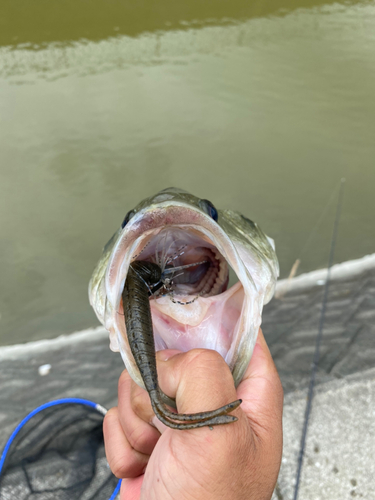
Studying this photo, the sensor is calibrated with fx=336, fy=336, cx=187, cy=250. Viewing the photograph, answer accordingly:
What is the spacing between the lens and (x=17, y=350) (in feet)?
9.30

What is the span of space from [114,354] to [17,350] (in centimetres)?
87

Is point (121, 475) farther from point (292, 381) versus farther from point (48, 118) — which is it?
point (48, 118)

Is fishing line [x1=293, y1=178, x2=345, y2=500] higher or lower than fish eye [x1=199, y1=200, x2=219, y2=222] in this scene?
lower

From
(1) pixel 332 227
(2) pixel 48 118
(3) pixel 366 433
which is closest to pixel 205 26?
(2) pixel 48 118

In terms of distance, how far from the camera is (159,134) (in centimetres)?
442

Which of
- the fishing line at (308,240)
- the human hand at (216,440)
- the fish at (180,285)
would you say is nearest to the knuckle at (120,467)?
the human hand at (216,440)

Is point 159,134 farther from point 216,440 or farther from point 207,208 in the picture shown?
point 216,440

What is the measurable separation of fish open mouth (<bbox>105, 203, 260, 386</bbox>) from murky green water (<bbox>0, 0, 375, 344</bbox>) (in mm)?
1983

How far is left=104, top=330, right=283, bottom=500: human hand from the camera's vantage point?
2.83ft

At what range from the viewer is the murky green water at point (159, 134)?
11.2ft

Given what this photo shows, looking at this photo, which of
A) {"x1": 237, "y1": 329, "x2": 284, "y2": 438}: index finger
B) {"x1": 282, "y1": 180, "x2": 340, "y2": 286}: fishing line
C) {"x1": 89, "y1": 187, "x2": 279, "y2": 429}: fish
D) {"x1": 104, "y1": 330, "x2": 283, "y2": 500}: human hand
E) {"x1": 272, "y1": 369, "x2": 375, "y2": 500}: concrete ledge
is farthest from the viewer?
{"x1": 282, "y1": 180, "x2": 340, "y2": 286}: fishing line

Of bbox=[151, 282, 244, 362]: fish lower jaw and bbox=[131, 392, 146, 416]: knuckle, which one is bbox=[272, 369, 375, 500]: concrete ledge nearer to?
bbox=[131, 392, 146, 416]: knuckle

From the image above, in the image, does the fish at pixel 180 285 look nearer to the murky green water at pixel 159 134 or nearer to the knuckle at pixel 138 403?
the knuckle at pixel 138 403

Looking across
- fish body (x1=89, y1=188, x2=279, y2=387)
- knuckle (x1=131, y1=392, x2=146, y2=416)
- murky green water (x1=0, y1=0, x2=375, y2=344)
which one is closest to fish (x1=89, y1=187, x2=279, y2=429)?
fish body (x1=89, y1=188, x2=279, y2=387)
